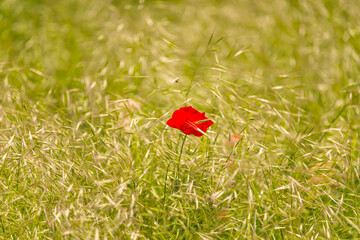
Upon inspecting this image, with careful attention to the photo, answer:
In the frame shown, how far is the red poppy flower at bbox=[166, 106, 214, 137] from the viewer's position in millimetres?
1930

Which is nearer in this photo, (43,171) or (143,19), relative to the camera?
(43,171)

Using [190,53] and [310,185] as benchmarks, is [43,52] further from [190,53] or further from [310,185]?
[310,185]

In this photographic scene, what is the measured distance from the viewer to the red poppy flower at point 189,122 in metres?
1.93

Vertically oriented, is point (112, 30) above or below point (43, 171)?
below

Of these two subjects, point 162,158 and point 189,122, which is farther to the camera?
point 162,158

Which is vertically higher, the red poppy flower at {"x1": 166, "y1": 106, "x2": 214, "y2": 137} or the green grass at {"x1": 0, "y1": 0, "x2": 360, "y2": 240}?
the red poppy flower at {"x1": 166, "y1": 106, "x2": 214, "y2": 137}

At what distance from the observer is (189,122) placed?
192cm

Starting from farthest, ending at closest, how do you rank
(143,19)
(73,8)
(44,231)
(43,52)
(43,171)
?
(73,8)
(143,19)
(43,52)
(43,171)
(44,231)

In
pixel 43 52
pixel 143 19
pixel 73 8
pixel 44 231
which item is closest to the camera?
pixel 44 231

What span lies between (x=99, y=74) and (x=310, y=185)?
1.45 meters

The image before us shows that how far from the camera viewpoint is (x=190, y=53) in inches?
149

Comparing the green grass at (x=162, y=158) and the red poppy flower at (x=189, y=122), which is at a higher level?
the red poppy flower at (x=189, y=122)

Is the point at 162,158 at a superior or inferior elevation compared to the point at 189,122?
inferior

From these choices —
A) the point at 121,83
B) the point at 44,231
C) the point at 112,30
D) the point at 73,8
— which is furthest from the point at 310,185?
the point at 73,8
